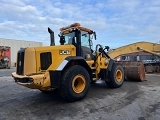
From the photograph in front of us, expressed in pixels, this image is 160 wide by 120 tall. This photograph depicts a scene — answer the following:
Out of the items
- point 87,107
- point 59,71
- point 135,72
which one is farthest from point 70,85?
point 135,72

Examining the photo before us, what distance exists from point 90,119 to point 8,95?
4328mm

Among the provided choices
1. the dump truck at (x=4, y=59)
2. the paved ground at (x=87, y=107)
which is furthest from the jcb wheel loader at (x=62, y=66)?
the dump truck at (x=4, y=59)

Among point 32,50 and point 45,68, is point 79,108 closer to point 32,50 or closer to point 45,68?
point 45,68

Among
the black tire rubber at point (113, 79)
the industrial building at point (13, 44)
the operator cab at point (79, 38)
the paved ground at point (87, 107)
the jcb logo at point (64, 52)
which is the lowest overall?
the paved ground at point (87, 107)

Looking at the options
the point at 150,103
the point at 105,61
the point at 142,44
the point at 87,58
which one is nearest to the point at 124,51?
the point at 142,44

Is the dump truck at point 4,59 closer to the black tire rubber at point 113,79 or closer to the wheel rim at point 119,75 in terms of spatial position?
the wheel rim at point 119,75

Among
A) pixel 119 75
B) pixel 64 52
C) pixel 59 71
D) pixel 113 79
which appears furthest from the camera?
pixel 119 75

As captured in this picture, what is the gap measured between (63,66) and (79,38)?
5.55 feet

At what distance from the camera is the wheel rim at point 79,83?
22.9 feet

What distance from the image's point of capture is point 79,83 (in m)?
7.25

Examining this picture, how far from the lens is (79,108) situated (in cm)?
622

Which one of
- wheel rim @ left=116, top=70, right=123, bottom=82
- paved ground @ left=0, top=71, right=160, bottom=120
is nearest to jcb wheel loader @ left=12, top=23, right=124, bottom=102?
paved ground @ left=0, top=71, right=160, bottom=120

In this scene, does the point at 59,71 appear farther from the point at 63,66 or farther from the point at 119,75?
the point at 119,75

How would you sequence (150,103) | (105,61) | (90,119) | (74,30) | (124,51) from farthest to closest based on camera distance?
(124,51), (105,61), (74,30), (150,103), (90,119)
